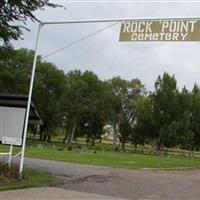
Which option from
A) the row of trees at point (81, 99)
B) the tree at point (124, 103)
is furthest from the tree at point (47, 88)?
the tree at point (124, 103)

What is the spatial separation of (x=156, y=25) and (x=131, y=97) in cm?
8593

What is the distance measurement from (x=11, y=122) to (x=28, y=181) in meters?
2.46

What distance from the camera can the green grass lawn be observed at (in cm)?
1585

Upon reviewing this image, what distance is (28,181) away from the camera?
57.5 ft

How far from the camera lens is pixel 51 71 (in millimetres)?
88562

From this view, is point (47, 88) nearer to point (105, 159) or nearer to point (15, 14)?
point (105, 159)

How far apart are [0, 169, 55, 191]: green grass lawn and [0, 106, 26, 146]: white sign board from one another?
5.01 feet

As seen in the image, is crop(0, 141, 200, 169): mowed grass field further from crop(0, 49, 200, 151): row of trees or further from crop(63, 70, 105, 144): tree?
crop(63, 70, 105, 144): tree

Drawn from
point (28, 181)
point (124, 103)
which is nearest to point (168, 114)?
point (28, 181)

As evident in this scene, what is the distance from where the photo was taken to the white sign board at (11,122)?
18.7m

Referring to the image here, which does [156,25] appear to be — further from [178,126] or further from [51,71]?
[51,71]

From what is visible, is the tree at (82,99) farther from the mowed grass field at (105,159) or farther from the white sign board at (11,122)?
the white sign board at (11,122)

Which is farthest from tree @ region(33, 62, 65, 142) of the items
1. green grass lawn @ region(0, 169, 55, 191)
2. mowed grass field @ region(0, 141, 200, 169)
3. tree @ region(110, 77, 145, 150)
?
green grass lawn @ region(0, 169, 55, 191)

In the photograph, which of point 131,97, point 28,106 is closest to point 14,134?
point 28,106
